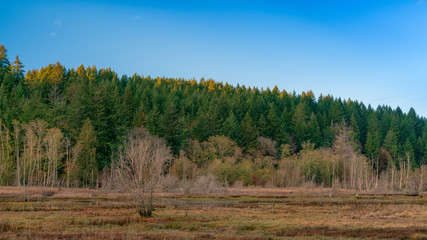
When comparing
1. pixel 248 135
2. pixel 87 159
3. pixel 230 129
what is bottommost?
pixel 87 159

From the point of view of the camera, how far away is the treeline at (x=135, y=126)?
82562mm

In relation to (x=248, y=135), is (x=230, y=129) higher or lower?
higher

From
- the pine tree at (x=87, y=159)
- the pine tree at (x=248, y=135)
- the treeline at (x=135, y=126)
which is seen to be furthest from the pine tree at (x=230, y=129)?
the pine tree at (x=87, y=159)

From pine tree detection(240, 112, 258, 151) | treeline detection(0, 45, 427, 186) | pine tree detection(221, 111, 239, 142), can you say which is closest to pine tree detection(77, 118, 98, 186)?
treeline detection(0, 45, 427, 186)

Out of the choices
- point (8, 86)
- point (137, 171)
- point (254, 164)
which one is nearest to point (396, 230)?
point (137, 171)

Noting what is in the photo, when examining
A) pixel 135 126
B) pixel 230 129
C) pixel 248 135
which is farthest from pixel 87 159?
pixel 248 135

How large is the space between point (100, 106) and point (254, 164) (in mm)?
43463

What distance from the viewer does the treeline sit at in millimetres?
82562

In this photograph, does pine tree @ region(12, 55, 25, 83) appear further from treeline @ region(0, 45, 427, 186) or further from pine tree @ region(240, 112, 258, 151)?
pine tree @ region(240, 112, 258, 151)

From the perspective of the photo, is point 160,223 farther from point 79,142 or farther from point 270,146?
point 270,146

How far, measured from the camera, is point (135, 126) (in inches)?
3851

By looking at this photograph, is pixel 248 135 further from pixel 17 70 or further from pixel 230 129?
pixel 17 70

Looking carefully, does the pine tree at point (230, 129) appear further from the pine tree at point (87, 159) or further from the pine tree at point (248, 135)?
the pine tree at point (87, 159)

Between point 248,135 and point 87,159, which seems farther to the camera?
point 248,135
